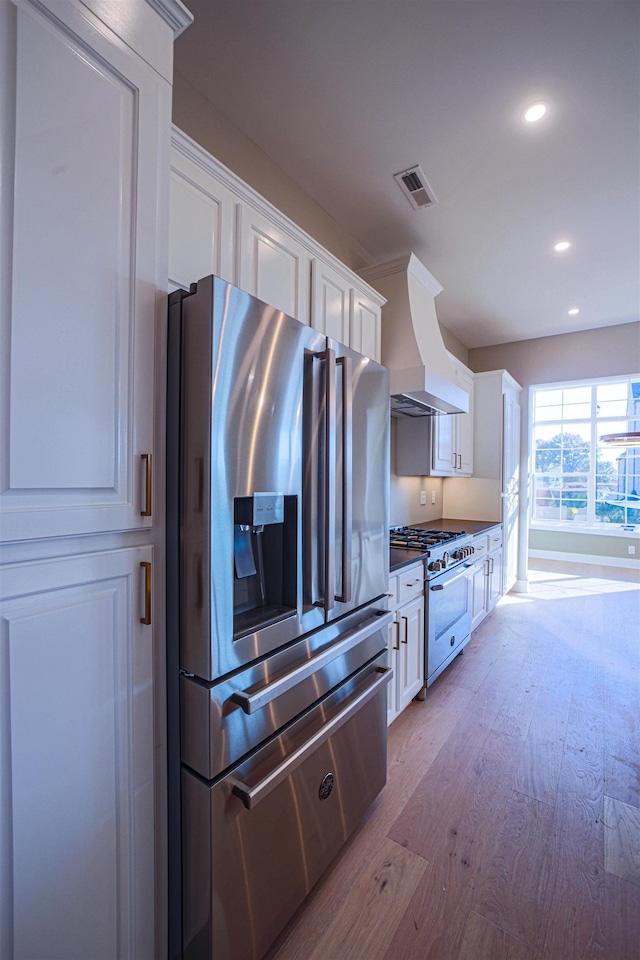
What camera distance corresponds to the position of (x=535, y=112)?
1955 mm

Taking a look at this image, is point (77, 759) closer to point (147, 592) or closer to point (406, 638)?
point (147, 592)

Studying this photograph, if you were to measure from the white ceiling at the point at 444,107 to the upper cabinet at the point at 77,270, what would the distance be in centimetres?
102

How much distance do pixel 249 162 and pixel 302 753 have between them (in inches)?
104

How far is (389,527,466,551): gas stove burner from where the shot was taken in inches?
102

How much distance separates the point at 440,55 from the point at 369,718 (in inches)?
107

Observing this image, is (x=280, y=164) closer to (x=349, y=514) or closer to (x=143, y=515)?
(x=349, y=514)

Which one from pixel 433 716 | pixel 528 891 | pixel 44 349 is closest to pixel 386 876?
pixel 528 891

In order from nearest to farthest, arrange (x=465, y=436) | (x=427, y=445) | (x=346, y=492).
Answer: (x=346, y=492), (x=427, y=445), (x=465, y=436)

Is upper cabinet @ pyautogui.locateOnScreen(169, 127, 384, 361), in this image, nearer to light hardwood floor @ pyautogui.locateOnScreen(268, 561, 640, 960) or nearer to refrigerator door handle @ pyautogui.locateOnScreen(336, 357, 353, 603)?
refrigerator door handle @ pyautogui.locateOnScreen(336, 357, 353, 603)

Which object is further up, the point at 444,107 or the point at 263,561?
the point at 444,107

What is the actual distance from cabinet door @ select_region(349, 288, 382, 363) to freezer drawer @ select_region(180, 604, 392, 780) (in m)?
1.52

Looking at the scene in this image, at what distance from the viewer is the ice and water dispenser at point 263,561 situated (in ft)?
3.74

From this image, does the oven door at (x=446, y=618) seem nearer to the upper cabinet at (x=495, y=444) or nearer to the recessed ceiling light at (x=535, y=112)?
the upper cabinet at (x=495, y=444)

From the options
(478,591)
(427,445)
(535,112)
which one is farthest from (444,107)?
(478,591)
